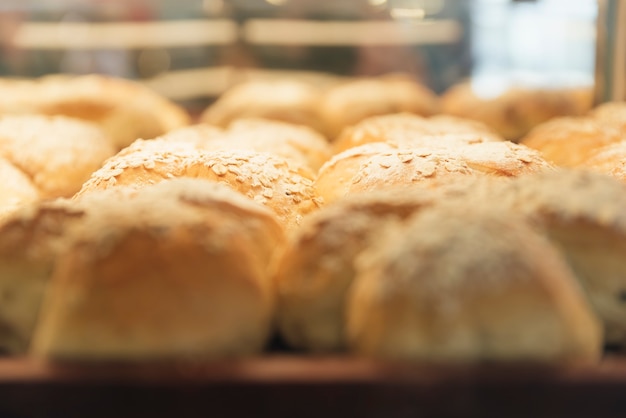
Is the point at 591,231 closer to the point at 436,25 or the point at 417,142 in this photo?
the point at 417,142

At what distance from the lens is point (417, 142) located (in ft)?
6.84

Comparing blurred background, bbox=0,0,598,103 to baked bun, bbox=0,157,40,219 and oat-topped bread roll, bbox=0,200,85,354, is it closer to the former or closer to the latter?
baked bun, bbox=0,157,40,219

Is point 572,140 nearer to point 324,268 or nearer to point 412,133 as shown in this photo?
point 412,133

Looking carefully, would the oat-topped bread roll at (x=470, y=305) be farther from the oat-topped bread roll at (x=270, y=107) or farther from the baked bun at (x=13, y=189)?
the oat-topped bread roll at (x=270, y=107)

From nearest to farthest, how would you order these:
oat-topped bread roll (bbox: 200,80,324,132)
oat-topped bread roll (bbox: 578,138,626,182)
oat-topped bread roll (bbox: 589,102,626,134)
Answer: oat-topped bread roll (bbox: 578,138,626,182) < oat-topped bread roll (bbox: 589,102,626,134) < oat-topped bread roll (bbox: 200,80,324,132)

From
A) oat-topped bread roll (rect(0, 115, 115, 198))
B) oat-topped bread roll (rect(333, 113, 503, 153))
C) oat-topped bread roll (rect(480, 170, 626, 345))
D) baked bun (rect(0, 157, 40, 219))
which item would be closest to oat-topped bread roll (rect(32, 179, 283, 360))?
oat-topped bread roll (rect(480, 170, 626, 345))

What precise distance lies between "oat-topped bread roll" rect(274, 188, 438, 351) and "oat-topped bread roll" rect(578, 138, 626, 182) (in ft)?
2.54

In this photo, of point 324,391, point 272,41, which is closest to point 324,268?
point 324,391

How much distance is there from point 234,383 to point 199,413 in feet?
0.20

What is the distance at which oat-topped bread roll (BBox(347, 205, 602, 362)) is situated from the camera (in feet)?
3.16

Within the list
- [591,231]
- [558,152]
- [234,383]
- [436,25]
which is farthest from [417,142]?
[436,25]

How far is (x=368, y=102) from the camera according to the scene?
11.5 feet

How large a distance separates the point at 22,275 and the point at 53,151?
1.32m

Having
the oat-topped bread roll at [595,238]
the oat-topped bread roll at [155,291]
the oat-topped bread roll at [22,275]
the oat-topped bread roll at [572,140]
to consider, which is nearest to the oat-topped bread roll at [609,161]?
the oat-topped bread roll at [572,140]
